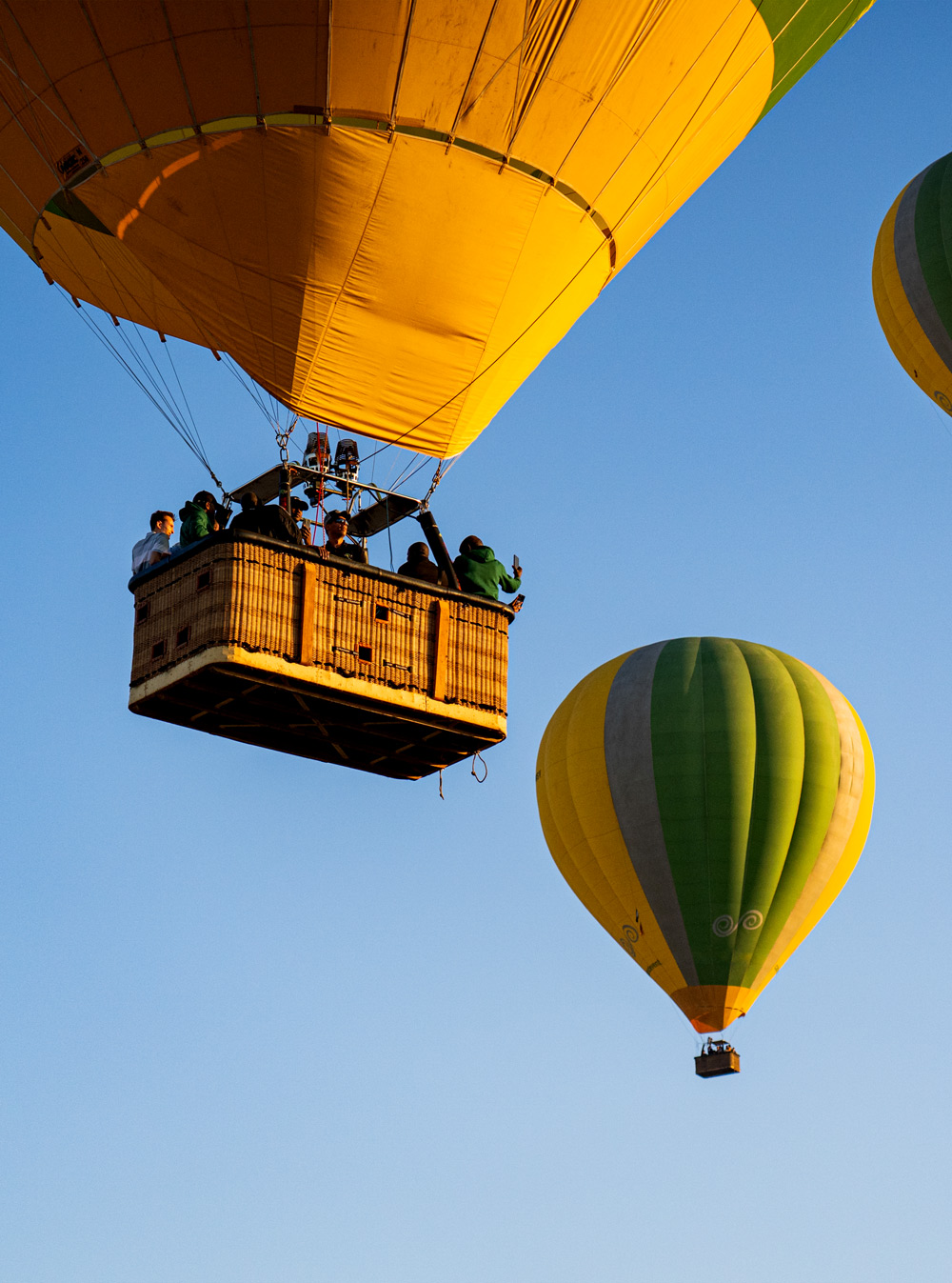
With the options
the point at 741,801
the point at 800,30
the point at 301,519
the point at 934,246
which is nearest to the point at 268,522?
the point at 301,519

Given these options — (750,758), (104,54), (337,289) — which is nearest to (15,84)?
(104,54)

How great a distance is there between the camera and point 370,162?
12.0 m

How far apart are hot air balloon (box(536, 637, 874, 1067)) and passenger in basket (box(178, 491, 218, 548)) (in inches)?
442

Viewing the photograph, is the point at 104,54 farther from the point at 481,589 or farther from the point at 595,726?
the point at 595,726

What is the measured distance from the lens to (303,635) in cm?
1147

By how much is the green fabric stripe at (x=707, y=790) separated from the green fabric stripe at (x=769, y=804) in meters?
0.08

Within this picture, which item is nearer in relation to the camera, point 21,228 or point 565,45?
point 565,45

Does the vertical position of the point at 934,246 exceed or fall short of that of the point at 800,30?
it exceeds it

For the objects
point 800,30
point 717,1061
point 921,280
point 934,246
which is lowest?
point 717,1061

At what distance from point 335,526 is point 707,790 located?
35.9 feet

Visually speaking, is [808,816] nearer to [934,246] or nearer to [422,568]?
[934,246]

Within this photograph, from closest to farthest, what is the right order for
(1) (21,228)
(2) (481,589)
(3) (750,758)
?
(2) (481,589) → (1) (21,228) → (3) (750,758)

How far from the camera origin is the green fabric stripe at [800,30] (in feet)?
43.3

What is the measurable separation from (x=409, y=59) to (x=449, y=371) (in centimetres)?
168
